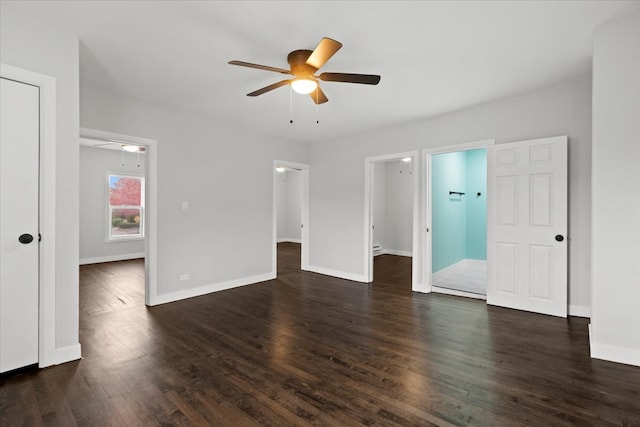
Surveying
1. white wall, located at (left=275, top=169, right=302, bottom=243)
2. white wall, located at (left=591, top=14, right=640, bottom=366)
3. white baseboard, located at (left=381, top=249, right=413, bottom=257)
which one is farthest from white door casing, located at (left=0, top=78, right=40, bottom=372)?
white wall, located at (left=275, top=169, right=302, bottom=243)

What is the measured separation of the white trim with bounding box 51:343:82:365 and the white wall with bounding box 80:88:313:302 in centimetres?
154

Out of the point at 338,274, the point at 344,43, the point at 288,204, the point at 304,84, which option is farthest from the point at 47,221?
the point at 288,204

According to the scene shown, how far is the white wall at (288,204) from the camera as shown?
10906mm

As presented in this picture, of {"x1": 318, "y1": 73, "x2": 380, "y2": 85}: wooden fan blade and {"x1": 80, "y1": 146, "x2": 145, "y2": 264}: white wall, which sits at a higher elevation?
{"x1": 318, "y1": 73, "x2": 380, "y2": 85}: wooden fan blade

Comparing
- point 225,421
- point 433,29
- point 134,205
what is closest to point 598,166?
point 433,29

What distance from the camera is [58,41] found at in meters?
2.43

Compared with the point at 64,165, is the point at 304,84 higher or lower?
higher

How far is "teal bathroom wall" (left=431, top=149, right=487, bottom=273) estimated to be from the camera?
5.64 m

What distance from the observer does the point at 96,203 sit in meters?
7.16

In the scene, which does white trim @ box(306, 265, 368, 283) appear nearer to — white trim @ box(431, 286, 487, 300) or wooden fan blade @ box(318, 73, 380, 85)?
white trim @ box(431, 286, 487, 300)

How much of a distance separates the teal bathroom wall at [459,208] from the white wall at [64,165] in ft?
16.1

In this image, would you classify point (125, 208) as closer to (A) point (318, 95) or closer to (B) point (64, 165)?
(B) point (64, 165)

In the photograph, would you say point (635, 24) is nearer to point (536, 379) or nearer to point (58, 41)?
point (536, 379)

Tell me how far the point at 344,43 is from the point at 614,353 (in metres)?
3.35
